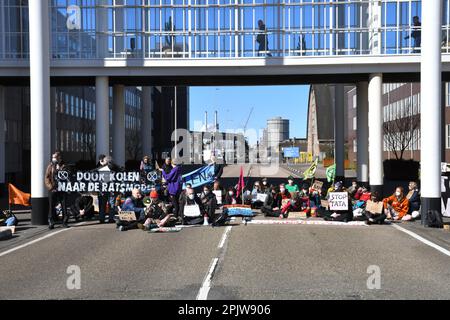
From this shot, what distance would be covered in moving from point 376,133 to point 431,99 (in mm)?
7802

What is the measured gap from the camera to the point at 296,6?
76.7 ft

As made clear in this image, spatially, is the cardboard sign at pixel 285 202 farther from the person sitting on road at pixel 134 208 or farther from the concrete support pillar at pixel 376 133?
the concrete support pillar at pixel 376 133

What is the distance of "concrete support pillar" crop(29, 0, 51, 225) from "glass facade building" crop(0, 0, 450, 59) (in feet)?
25.7

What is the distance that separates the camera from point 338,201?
16.4m

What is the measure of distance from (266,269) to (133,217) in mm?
6531

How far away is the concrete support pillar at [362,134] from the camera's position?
26.1 metres

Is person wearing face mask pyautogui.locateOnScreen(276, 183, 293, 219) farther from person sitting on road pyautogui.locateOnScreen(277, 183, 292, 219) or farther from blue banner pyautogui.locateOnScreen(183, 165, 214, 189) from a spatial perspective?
blue banner pyautogui.locateOnScreen(183, 165, 214, 189)

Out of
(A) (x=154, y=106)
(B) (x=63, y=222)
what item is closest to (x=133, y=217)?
(B) (x=63, y=222)

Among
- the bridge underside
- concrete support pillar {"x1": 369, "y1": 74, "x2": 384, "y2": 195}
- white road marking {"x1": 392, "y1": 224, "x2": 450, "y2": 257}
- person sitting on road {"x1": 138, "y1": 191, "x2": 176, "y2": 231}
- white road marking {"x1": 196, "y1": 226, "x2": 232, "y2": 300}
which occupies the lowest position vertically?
white road marking {"x1": 392, "y1": 224, "x2": 450, "y2": 257}

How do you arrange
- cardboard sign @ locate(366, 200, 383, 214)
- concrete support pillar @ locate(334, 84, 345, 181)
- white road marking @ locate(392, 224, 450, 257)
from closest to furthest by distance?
white road marking @ locate(392, 224, 450, 257) < cardboard sign @ locate(366, 200, 383, 214) < concrete support pillar @ locate(334, 84, 345, 181)

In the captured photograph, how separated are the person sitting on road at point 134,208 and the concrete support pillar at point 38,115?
7.84ft

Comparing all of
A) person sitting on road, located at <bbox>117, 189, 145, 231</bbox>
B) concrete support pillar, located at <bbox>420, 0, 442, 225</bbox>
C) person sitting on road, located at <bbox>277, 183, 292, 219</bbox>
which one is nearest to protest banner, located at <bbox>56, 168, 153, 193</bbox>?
person sitting on road, located at <bbox>117, 189, 145, 231</bbox>

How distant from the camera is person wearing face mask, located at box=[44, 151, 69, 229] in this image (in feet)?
49.8
